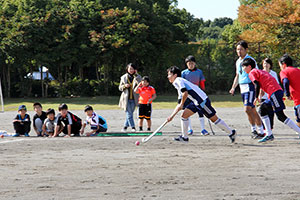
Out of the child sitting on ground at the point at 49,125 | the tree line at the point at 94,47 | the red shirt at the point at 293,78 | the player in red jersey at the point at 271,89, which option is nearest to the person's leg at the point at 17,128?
the child sitting on ground at the point at 49,125

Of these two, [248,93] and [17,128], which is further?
[17,128]

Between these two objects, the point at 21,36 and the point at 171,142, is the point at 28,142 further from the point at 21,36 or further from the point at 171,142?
the point at 21,36

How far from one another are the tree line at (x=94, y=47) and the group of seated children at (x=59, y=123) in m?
16.0

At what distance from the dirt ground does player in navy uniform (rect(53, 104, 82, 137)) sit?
0.75m

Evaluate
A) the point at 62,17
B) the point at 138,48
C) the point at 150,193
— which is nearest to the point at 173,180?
the point at 150,193

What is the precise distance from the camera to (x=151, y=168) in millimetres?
7180

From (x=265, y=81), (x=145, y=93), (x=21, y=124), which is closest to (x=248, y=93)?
(x=265, y=81)

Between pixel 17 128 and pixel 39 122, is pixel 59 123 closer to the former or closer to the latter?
pixel 39 122

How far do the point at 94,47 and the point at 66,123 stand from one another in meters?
17.5

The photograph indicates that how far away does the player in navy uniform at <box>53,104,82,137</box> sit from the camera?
1159 cm

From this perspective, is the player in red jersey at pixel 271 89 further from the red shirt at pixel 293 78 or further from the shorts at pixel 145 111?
the shorts at pixel 145 111

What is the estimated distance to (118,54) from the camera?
1174 inches

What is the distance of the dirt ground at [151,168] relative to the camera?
566 centimetres

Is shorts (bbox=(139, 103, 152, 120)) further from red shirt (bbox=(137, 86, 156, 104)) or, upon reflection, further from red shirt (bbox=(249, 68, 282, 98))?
red shirt (bbox=(249, 68, 282, 98))
